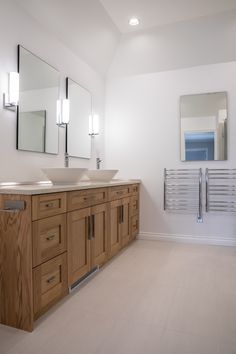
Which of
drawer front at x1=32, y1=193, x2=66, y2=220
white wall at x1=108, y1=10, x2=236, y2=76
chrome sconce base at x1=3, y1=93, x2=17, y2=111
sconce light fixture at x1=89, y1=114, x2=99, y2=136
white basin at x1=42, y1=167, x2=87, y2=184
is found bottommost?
drawer front at x1=32, y1=193, x2=66, y2=220

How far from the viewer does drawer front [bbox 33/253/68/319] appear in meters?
1.59

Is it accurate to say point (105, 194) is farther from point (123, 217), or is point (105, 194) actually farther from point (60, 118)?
point (60, 118)

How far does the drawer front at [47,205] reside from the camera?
1562mm

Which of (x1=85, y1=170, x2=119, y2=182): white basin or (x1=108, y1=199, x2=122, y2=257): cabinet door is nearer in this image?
(x1=108, y1=199, x2=122, y2=257): cabinet door

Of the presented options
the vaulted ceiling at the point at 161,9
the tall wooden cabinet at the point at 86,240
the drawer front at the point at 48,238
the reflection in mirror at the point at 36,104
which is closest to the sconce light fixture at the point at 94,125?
the reflection in mirror at the point at 36,104

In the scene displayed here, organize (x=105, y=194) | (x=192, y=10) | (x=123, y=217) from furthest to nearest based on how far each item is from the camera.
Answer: (x=123, y=217)
(x=192, y=10)
(x=105, y=194)

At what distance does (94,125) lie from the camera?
3.40 metres

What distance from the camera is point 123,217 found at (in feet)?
9.92

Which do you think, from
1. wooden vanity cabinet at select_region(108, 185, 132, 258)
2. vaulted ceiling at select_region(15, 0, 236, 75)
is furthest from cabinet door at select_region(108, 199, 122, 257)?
vaulted ceiling at select_region(15, 0, 236, 75)

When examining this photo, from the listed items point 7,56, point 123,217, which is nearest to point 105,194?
point 123,217

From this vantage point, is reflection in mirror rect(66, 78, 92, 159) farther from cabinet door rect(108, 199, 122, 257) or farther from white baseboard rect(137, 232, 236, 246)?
white baseboard rect(137, 232, 236, 246)

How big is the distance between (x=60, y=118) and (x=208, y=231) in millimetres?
2295

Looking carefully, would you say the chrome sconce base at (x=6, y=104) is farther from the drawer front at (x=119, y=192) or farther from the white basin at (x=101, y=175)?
the drawer front at (x=119, y=192)

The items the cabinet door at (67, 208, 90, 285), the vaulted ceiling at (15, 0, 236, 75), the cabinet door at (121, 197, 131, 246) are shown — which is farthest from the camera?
the cabinet door at (121, 197, 131, 246)
